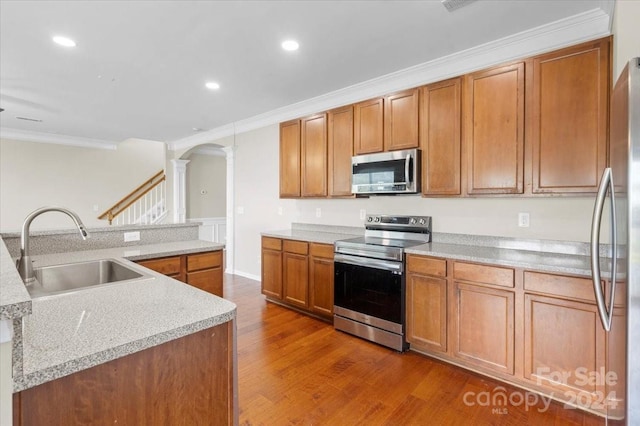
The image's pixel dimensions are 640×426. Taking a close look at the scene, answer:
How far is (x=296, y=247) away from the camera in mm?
3635

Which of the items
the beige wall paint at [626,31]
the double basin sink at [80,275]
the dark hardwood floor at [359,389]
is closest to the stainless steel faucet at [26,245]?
the double basin sink at [80,275]

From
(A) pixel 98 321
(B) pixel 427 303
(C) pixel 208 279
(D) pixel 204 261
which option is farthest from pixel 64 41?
(B) pixel 427 303

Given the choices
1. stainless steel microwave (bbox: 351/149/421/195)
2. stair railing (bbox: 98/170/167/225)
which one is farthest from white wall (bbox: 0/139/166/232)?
stainless steel microwave (bbox: 351/149/421/195)

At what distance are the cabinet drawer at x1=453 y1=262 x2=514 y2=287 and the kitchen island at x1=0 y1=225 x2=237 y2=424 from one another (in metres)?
1.83

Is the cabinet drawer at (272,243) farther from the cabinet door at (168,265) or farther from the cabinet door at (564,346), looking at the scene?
the cabinet door at (564,346)

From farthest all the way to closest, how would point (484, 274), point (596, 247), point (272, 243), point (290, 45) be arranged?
1. point (272, 243)
2. point (290, 45)
3. point (484, 274)
4. point (596, 247)

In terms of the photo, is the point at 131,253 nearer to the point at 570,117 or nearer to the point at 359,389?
the point at 359,389

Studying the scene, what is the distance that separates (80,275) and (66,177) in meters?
5.83

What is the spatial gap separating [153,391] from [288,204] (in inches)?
145

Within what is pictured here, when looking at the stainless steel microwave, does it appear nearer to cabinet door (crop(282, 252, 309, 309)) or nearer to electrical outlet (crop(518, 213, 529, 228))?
electrical outlet (crop(518, 213, 529, 228))

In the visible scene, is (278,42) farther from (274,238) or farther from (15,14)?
(274,238)

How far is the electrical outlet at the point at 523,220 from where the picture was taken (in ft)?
8.44

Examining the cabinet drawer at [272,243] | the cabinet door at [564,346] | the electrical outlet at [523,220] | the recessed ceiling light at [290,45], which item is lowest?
the cabinet door at [564,346]

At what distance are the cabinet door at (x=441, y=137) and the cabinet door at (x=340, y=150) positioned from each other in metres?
0.83
